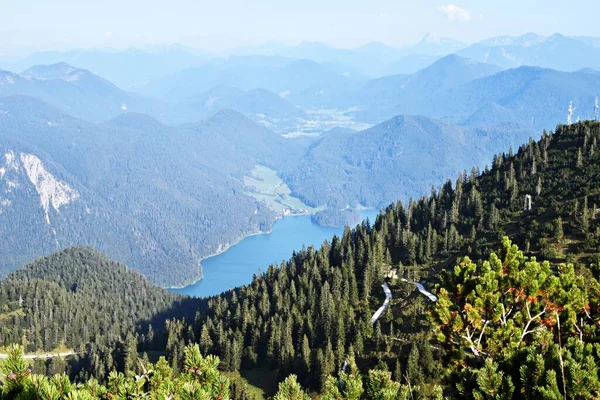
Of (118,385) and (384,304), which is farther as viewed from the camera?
(384,304)

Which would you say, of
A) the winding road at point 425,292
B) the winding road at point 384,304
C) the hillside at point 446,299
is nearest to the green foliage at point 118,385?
the hillside at point 446,299

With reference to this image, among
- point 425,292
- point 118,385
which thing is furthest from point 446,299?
point 425,292

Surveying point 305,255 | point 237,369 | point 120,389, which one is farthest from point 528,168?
point 120,389

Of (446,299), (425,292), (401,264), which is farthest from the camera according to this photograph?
(401,264)

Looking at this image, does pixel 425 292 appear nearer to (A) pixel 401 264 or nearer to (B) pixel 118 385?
(A) pixel 401 264

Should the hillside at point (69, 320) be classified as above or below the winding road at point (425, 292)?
below

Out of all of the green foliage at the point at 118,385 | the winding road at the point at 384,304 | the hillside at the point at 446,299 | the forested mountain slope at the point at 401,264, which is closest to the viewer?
the green foliage at the point at 118,385

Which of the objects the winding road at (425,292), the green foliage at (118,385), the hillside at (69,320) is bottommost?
the hillside at (69,320)

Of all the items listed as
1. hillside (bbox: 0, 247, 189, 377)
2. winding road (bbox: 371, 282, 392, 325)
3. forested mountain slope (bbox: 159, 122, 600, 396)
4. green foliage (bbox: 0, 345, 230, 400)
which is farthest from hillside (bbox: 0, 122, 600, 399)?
green foliage (bbox: 0, 345, 230, 400)

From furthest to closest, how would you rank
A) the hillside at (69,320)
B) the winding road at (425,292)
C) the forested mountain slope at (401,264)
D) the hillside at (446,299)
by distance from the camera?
the hillside at (69,320), the winding road at (425,292), the forested mountain slope at (401,264), the hillside at (446,299)

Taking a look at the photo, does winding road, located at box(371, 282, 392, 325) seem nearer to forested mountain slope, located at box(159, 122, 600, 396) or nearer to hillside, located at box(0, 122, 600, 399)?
hillside, located at box(0, 122, 600, 399)

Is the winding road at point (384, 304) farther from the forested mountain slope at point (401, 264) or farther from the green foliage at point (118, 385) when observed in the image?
the green foliage at point (118, 385)

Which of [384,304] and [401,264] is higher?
[401,264]
